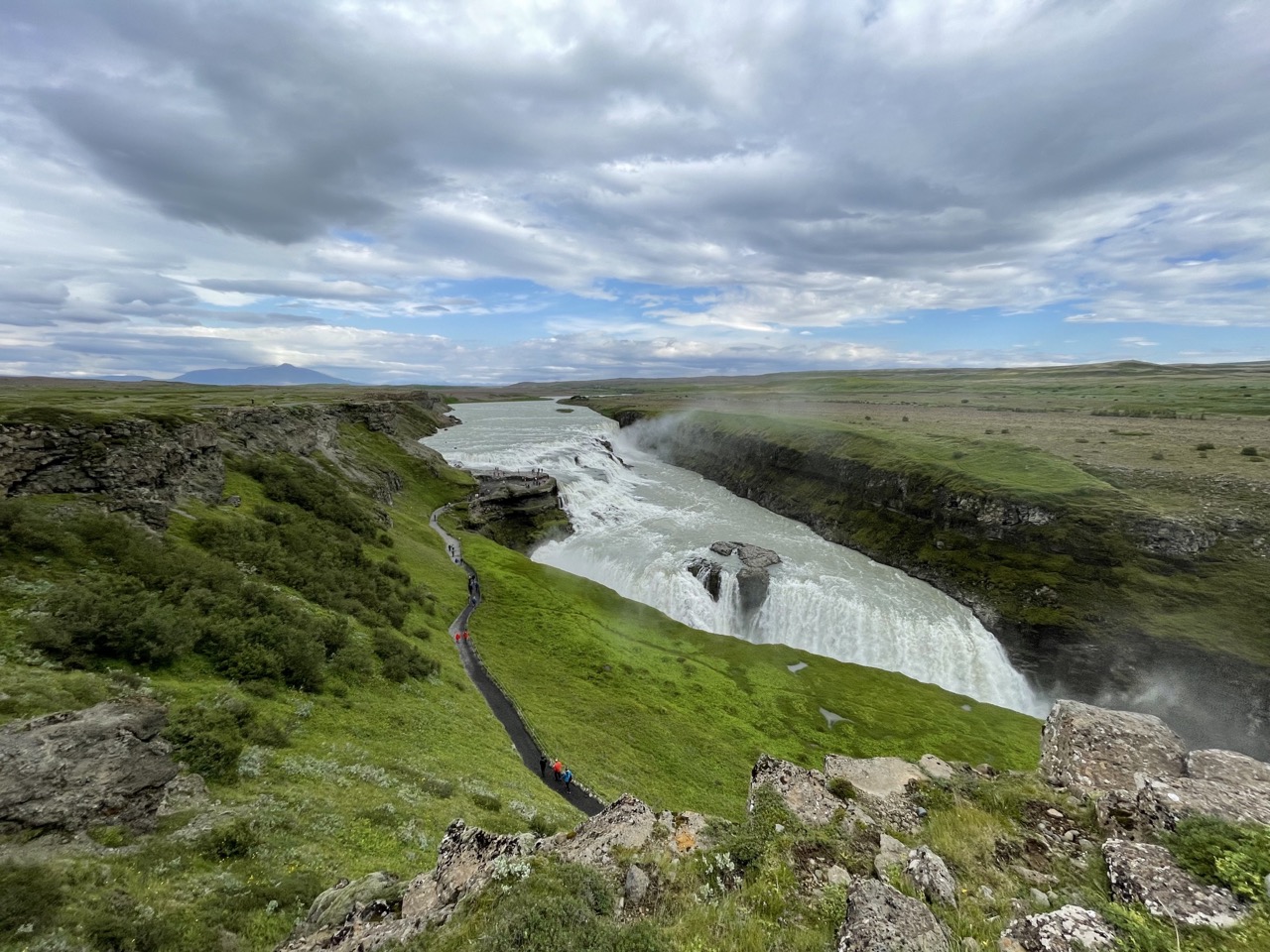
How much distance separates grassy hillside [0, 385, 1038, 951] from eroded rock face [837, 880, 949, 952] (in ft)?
38.5

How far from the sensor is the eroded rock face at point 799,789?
37.1 feet

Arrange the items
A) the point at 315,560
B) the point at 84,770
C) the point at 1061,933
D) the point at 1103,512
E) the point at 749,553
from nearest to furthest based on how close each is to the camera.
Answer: the point at 1061,933 → the point at 84,770 → the point at 315,560 → the point at 1103,512 → the point at 749,553

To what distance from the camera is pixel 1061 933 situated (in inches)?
255

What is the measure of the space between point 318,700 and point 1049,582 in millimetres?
66111

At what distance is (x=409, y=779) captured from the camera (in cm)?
1995

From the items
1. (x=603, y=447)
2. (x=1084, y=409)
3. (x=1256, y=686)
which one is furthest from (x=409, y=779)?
(x=1084, y=409)

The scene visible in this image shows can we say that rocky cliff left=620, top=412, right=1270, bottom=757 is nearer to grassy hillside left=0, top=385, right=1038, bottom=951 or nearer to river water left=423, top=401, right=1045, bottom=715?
river water left=423, top=401, right=1045, bottom=715

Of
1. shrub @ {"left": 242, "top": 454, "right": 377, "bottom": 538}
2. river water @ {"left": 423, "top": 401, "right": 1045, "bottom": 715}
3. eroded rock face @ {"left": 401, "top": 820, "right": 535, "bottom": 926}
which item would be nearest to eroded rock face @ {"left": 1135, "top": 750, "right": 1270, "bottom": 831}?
eroded rock face @ {"left": 401, "top": 820, "right": 535, "bottom": 926}

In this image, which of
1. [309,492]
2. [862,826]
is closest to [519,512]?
[309,492]

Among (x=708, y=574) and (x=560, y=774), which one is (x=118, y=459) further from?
(x=708, y=574)

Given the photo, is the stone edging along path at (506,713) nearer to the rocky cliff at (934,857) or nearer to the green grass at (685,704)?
the green grass at (685,704)

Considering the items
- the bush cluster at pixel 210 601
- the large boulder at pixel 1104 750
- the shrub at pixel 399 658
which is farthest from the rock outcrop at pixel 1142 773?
the shrub at pixel 399 658

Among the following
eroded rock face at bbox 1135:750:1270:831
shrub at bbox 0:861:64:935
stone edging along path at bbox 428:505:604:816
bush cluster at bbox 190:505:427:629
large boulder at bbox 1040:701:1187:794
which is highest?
eroded rock face at bbox 1135:750:1270:831

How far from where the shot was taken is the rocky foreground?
277 inches
